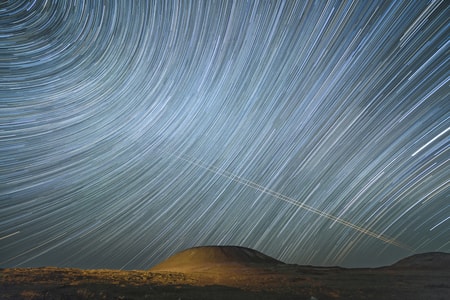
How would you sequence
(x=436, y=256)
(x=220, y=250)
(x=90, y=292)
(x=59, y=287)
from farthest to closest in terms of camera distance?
(x=220, y=250) → (x=436, y=256) → (x=59, y=287) → (x=90, y=292)

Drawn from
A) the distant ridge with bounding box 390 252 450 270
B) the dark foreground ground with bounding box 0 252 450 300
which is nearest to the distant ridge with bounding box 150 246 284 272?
the distant ridge with bounding box 390 252 450 270

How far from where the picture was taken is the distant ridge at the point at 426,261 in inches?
712

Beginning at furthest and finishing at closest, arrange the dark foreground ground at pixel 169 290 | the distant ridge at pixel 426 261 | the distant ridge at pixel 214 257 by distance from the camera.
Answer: the distant ridge at pixel 214 257
the distant ridge at pixel 426 261
the dark foreground ground at pixel 169 290

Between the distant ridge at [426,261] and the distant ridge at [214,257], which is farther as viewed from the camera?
the distant ridge at [214,257]

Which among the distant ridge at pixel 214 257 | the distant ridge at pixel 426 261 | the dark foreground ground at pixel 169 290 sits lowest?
the distant ridge at pixel 214 257

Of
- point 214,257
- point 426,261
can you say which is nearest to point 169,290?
point 214,257

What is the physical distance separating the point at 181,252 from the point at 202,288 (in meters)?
18.7

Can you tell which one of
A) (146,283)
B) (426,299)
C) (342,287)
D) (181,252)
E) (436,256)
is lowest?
(181,252)

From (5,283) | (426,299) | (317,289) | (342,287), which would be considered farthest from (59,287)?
(426,299)

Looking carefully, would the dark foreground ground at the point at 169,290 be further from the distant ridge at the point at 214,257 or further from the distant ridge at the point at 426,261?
the distant ridge at the point at 214,257

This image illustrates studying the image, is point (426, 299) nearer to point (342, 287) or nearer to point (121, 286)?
point (342, 287)

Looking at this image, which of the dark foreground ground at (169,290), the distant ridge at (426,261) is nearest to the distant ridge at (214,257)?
the distant ridge at (426,261)

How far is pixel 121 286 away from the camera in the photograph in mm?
8148

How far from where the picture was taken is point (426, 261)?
20281 mm
